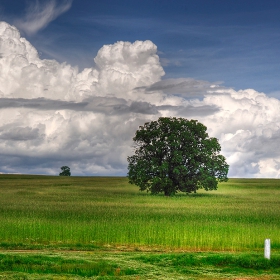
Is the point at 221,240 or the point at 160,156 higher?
the point at 160,156

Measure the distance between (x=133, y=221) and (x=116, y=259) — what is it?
15002 mm

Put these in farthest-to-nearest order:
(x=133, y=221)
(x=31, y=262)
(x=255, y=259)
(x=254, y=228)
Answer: (x=133, y=221)
(x=254, y=228)
(x=255, y=259)
(x=31, y=262)

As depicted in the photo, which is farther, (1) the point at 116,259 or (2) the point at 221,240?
(2) the point at 221,240

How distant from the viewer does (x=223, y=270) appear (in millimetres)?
18031

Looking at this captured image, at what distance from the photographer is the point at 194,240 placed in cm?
2533

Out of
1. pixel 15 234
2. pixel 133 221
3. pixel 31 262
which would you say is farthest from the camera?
pixel 133 221

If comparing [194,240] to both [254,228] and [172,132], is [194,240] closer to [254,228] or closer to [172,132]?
[254,228]

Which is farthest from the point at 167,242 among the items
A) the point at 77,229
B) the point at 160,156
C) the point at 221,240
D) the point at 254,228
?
the point at 160,156

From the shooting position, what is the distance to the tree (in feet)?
217

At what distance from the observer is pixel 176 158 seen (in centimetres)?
6525

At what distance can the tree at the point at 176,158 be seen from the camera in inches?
2608

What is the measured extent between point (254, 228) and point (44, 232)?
14001 mm

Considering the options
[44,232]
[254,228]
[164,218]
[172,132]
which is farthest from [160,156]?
[44,232]

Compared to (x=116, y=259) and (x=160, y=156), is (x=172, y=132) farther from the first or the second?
(x=116, y=259)
